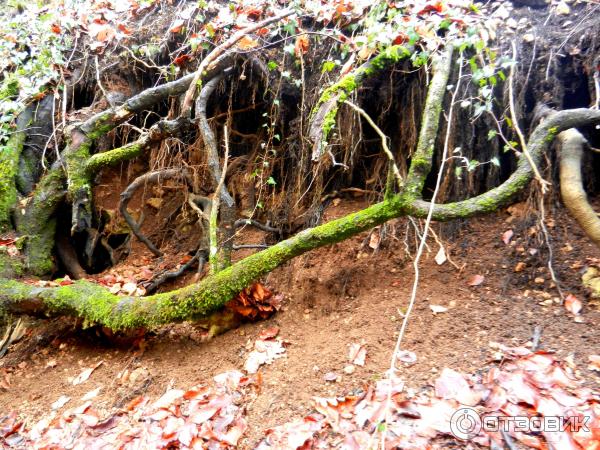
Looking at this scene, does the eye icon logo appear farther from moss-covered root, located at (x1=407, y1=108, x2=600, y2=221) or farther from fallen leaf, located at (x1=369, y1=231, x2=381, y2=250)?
fallen leaf, located at (x1=369, y1=231, x2=381, y2=250)

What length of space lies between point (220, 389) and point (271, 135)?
2.27 m

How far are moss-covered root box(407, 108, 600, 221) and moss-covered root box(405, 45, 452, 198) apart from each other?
13cm

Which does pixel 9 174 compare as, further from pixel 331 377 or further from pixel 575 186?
pixel 575 186

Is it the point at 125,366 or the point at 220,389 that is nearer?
the point at 220,389

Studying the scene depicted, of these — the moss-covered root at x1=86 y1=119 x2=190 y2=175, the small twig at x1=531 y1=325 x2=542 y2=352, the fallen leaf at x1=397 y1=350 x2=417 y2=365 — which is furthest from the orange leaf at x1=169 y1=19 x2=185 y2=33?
the small twig at x1=531 y1=325 x2=542 y2=352

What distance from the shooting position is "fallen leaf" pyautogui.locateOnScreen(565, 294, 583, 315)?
6.66 ft

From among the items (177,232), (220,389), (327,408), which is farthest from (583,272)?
(177,232)

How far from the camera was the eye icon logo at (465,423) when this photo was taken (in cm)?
153

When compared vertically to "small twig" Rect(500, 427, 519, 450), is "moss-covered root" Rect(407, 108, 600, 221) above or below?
above

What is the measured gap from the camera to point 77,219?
3.09 m

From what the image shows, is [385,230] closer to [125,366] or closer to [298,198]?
[298,198]

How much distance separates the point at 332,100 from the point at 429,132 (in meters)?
0.62

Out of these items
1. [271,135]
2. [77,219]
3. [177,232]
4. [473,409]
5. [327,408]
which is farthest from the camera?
[177,232]

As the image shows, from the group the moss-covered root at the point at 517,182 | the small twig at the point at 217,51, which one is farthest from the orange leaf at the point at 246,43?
the moss-covered root at the point at 517,182
